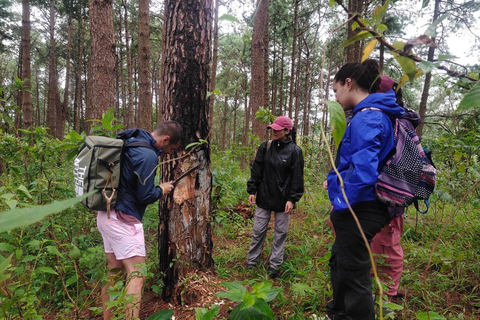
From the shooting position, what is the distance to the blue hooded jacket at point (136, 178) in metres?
2.18

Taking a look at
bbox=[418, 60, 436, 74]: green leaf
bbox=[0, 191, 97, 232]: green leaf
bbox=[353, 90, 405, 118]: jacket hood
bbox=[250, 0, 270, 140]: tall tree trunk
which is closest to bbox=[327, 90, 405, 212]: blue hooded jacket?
bbox=[353, 90, 405, 118]: jacket hood

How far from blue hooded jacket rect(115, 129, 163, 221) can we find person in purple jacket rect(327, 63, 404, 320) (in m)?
1.45

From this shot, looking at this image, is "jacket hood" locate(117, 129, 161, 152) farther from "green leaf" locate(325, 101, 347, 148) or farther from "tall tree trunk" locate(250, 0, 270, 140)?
"tall tree trunk" locate(250, 0, 270, 140)

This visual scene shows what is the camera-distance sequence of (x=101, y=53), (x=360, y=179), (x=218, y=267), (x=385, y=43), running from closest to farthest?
(x=385, y=43)
(x=360, y=179)
(x=218, y=267)
(x=101, y=53)

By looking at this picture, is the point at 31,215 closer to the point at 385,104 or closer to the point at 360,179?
the point at 360,179

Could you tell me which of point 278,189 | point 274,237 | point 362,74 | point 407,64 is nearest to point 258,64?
point 278,189

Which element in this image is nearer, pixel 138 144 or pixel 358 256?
pixel 358 256

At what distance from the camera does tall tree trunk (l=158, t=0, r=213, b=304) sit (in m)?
2.40

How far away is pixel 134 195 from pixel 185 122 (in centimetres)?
80

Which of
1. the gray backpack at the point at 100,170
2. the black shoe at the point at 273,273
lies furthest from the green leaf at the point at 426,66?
the black shoe at the point at 273,273

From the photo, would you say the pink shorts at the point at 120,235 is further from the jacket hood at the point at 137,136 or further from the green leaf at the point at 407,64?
the green leaf at the point at 407,64

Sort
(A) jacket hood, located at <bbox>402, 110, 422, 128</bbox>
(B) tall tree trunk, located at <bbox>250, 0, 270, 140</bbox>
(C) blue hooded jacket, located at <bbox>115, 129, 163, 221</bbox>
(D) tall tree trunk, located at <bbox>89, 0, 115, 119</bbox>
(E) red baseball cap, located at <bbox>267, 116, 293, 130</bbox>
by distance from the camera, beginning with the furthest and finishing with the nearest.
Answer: (B) tall tree trunk, located at <bbox>250, 0, 270, 140</bbox> → (D) tall tree trunk, located at <bbox>89, 0, 115, 119</bbox> → (E) red baseball cap, located at <bbox>267, 116, 293, 130</bbox> → (A) jacket hood, located at <bbox>402, 110, 422, 128</bbox> → (C) blue hooded jacket, located at <bbox>115, 129, 163, 221</bbox>

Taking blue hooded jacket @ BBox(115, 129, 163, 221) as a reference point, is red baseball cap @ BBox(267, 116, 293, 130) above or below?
above

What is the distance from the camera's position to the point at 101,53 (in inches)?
212
